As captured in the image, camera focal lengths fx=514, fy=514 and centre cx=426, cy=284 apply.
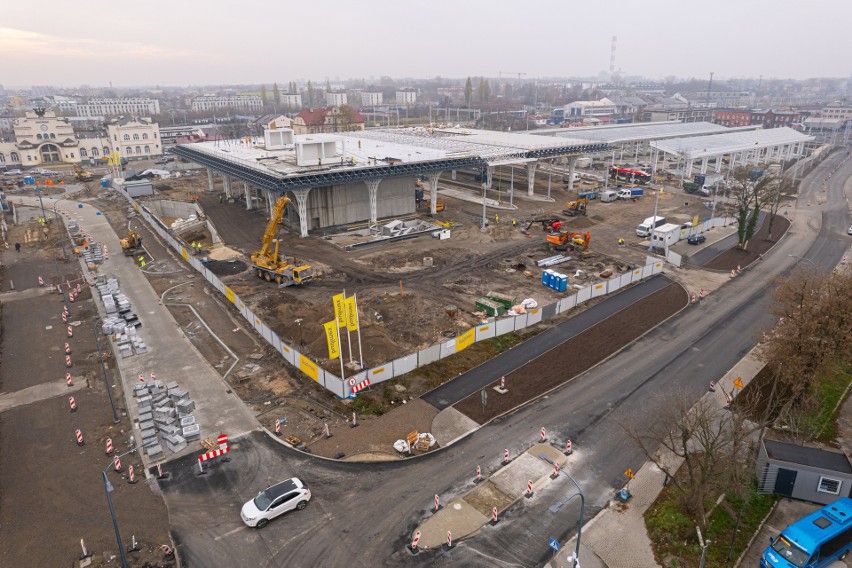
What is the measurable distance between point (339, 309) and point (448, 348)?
8.43m

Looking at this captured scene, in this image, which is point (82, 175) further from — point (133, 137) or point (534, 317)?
point (534, 317)

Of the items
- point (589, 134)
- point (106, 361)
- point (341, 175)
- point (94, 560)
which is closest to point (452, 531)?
point (94, 560)

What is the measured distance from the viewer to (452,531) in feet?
70.6

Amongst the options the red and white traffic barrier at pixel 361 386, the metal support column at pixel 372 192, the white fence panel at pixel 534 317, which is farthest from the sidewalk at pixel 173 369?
the metal support column at pixel 372 192

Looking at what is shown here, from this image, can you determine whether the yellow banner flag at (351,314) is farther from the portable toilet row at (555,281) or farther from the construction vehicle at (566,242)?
the construction vehicle at (566,242)

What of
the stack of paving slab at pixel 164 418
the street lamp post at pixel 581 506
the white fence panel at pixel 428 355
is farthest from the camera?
the white fence panel at pixel 428 355

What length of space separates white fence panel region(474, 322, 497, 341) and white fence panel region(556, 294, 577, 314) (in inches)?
283

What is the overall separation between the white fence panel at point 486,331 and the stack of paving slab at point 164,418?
18.9 metres

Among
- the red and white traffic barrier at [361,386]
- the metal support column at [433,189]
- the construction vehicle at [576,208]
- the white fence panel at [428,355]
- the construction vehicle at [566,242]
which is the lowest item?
the red and white traffic barrier at [361,386]

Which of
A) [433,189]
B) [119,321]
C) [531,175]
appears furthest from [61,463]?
[531,175]

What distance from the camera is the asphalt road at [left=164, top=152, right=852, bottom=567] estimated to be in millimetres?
20641

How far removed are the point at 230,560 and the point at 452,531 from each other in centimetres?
893

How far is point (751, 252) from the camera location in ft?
189

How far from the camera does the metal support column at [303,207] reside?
195 feet
